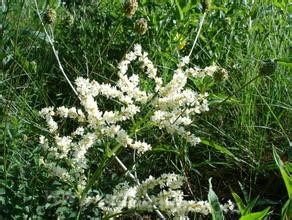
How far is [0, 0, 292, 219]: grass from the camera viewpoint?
1814mm

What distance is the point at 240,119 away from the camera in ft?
7.38

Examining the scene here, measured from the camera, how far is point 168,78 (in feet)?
7.99

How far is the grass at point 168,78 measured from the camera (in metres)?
1.81

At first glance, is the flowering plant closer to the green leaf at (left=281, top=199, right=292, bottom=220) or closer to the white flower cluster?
the white flower cluster

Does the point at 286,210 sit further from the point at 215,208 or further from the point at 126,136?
the point at 126,136

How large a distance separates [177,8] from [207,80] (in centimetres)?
53

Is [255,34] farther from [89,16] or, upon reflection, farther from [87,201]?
[87,201]

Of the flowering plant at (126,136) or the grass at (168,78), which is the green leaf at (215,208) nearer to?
the flowering plant at (126,136)

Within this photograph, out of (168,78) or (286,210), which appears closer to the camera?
(286,210)

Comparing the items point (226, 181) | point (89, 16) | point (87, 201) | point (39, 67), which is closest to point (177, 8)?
point (89, 16)

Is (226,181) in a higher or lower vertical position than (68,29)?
lower

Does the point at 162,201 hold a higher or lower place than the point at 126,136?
lower

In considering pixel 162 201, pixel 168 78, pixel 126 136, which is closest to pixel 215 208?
pixel 162 201

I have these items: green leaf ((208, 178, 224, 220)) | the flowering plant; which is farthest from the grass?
green leaf ((208, 178, 224, 220))
